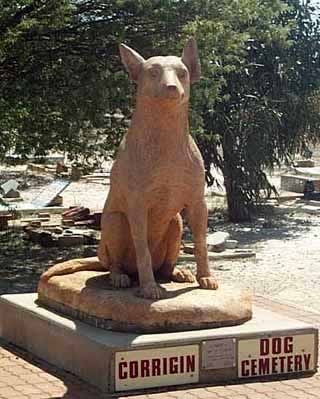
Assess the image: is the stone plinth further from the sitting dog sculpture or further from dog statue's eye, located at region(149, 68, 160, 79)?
dog statue's eye, located at region(149, 68, 160, 79)

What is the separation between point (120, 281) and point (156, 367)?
0.91 m

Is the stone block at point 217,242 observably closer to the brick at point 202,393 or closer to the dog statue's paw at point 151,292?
the dog statue's paw at point 151,292

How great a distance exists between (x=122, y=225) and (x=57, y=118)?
480 centimetres

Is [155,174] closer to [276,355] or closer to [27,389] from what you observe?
[276,355]

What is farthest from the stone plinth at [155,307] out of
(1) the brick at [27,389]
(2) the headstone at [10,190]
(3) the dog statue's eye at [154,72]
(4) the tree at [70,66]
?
(2) the headstone at [10,190]

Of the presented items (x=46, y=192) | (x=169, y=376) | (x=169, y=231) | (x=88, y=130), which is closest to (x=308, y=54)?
(x=46, y=192)

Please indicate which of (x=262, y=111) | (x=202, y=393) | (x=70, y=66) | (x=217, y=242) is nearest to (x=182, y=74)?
(x=202, y=393)

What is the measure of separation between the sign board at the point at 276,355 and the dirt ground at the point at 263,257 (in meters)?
2.89

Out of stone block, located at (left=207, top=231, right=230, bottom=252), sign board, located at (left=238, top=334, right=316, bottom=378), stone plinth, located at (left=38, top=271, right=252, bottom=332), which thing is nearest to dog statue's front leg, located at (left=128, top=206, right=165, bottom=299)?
stone plinth, located at (left=38, top=271, right=252, bottom=332)

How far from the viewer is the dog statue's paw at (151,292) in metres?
6.62

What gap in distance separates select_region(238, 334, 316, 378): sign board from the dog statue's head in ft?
6.11

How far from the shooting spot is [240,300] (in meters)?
6.89

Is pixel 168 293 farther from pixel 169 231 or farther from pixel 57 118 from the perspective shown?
pixel 57 118

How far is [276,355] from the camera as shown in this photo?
265 inches
